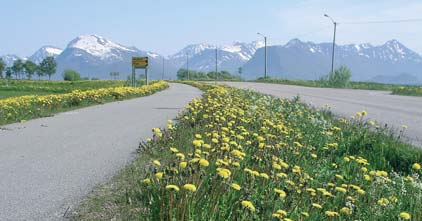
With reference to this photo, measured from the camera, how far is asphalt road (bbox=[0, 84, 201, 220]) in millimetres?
4668

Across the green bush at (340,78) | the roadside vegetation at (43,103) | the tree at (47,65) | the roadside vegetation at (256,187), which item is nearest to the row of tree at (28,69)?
the tree at (47,65)

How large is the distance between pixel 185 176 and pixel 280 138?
2.95m

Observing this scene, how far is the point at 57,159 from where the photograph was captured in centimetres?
690

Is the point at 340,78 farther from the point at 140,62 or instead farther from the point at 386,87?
the point at 140,62

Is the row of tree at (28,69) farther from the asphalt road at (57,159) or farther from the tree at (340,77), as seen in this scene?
the asphalt road at (57,159)

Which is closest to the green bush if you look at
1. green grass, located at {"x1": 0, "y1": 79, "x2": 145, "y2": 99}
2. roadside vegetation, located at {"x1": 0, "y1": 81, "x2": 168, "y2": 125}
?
green grass, located at {"x1": 0, "y1": 79, "x2": 145, "y2": 99}

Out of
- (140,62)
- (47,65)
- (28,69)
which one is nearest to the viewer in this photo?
(140,62)

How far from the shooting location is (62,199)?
189 inches

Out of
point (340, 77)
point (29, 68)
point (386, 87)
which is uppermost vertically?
point (29, 68)

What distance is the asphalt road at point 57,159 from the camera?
184 inches

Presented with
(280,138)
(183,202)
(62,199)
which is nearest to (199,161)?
(183,202)

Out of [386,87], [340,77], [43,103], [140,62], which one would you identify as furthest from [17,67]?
[43,103]

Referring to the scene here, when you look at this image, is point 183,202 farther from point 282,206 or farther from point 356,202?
point 356,202

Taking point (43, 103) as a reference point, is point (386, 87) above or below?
below
